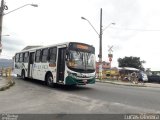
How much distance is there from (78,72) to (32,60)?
785 centimetres

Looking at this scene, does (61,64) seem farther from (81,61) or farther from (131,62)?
(131,62)

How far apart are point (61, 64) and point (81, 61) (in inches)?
52.1

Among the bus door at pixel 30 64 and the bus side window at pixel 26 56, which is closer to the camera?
the bus door at pixel 30 64

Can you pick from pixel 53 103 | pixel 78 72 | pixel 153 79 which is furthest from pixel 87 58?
pixel 153 79

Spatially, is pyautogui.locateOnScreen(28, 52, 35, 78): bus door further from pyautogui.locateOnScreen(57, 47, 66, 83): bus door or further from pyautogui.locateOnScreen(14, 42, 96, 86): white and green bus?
pyautogui.locateOnScreen(57, 47, 66, 83): bus door

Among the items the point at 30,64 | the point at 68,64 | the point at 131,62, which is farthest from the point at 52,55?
the point at 131,62

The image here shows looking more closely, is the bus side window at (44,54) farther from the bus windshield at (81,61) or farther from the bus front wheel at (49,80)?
the bus windshield at (81,61)

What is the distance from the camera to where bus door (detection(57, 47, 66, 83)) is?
62.1 ft

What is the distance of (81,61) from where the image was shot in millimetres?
18953

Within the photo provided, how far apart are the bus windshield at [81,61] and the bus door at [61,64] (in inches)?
24.5

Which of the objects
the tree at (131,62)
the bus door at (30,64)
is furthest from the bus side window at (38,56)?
the tree at (131,62)

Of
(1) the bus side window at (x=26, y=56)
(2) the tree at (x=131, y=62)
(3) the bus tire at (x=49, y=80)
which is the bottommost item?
(3) the bus tire at (x=49, y=80)

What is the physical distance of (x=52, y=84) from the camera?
20.7m

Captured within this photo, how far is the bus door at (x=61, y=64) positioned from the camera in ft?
62.1
